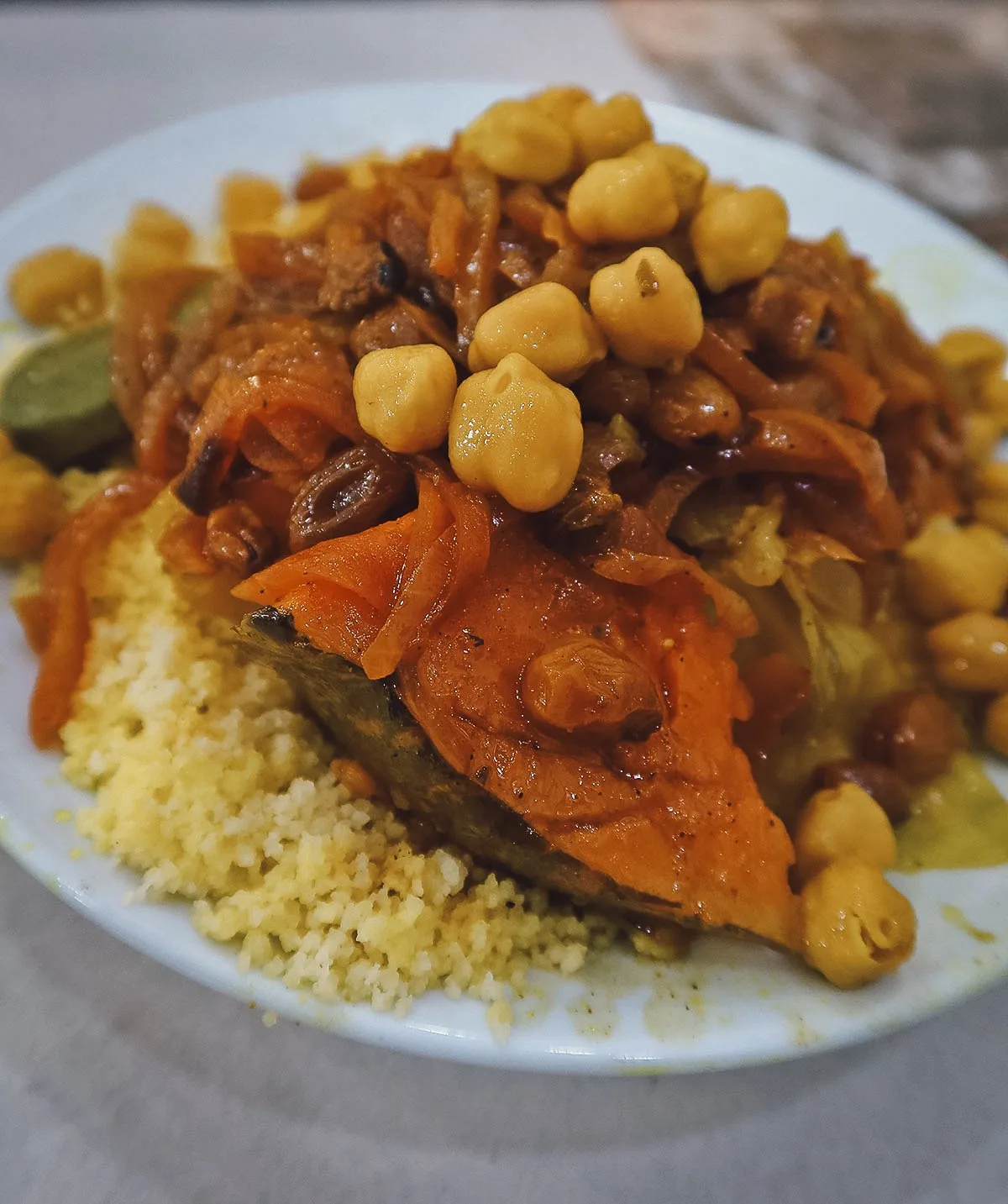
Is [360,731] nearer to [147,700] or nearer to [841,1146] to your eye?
[147,700]

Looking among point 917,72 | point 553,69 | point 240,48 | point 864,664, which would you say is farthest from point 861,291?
point 240,48

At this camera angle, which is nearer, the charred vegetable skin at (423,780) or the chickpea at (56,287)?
the charred vegetable skin at (423,780)

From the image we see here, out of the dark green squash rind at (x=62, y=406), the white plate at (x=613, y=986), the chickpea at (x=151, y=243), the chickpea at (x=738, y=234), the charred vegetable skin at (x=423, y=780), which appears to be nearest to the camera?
the white plate at (x=613, y=986)

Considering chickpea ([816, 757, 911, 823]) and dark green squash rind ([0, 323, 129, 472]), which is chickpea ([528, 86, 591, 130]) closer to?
dark green squash rind ([0, 323, 129, 472])

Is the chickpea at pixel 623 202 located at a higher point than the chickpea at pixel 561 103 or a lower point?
lower

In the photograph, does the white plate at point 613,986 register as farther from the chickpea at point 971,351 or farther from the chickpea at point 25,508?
the chickpea at point 971,351

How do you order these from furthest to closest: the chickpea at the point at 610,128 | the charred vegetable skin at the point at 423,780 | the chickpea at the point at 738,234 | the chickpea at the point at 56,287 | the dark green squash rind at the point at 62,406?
→ 1. the chickpea at the point at 56,287
2. the dark green squash rind at the point at 62,406
3. the chickpea at the point at 610,128
4. the chickpea at the point at 738,234
5. the charred vegetable skin at the point at 423,780

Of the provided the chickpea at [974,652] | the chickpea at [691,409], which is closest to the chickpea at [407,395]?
the chickpea at [691,409]
